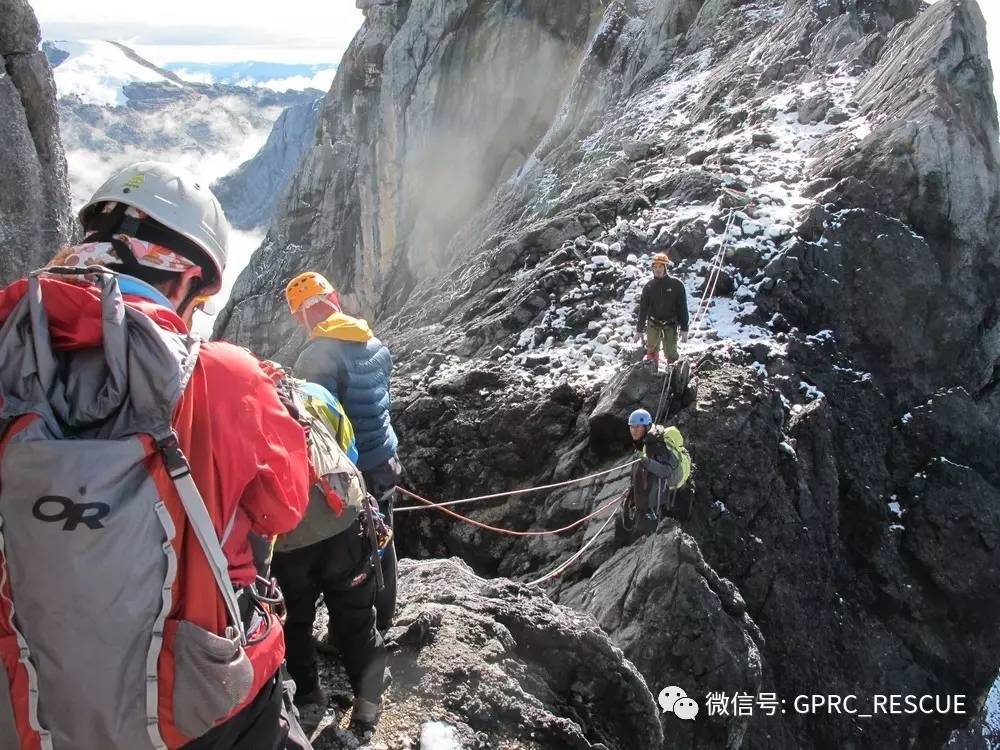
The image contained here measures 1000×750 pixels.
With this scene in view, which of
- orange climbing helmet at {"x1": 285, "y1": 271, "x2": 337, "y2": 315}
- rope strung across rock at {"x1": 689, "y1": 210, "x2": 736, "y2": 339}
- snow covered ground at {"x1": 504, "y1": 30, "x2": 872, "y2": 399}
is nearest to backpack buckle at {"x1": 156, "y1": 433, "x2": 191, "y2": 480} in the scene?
orange climbing helmet at {"x1": 285, "y1": 271, "x2": 337, "y2": 315}

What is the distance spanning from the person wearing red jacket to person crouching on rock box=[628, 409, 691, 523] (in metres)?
6.22

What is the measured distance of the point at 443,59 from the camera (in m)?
37.9

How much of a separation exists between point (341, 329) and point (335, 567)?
4.79ft

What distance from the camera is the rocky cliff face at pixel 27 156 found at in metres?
7.57

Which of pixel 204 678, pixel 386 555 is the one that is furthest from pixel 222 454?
pixel 386 555

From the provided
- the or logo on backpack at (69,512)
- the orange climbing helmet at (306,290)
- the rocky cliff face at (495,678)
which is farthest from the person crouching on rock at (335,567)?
the or logo on backpack at (69,512)

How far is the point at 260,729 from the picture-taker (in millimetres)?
2328

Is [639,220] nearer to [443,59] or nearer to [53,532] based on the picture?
[53,532]

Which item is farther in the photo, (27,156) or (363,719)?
(27,156)

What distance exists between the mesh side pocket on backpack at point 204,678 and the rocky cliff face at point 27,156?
6923 mm

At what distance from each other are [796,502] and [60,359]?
10.2m

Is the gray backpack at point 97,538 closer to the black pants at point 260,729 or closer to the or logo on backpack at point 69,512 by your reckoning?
the or logo on backpack at point 69,512

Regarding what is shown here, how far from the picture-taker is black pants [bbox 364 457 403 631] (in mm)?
4824

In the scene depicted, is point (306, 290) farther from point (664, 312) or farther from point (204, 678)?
point (664, 312)
